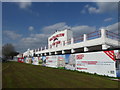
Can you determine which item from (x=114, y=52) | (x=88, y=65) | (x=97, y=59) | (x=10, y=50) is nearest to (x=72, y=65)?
(x=88, y=65)

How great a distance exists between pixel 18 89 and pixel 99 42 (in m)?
14.6

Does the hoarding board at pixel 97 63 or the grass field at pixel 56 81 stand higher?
the hoarding board at pixel 97 63

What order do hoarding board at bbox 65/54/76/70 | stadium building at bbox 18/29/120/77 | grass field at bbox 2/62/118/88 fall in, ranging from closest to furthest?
1. grass field at bbox 2/62/118/88
2. stadium building at bbox 18/29/120/77
3. hoarding board at bbox 65/54/76/70

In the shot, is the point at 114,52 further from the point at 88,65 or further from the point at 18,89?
the point at 18,89

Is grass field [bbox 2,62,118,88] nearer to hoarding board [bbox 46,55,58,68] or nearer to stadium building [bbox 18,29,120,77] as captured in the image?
stadium building [bbox 18,29,120,77]

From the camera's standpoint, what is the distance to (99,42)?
1803 centimetres

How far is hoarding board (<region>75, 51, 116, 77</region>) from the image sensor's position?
508 inches

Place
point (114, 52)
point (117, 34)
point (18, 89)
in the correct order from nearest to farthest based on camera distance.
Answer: point (18, 89) < point (114, 52) < point (117, 34)

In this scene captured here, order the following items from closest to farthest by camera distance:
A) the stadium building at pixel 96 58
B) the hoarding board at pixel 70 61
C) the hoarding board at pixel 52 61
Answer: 1. the stadium building at pixel 96 58
2. the hoarding board at pixel 70 61
3. the hoarding board at pixel 52 61

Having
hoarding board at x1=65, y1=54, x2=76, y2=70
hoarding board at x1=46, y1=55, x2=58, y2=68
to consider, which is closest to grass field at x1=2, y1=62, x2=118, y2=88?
hoarding board at x1=65, y1=54, x2=76, y2=70

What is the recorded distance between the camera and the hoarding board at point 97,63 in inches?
508

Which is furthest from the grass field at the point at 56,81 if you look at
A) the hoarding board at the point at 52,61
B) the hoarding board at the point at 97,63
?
the hoarding board at the point at 52,61

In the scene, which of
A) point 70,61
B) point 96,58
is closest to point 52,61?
point 70,61

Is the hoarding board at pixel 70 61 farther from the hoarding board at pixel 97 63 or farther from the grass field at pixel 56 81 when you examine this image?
the grass field at pixel 56 81
